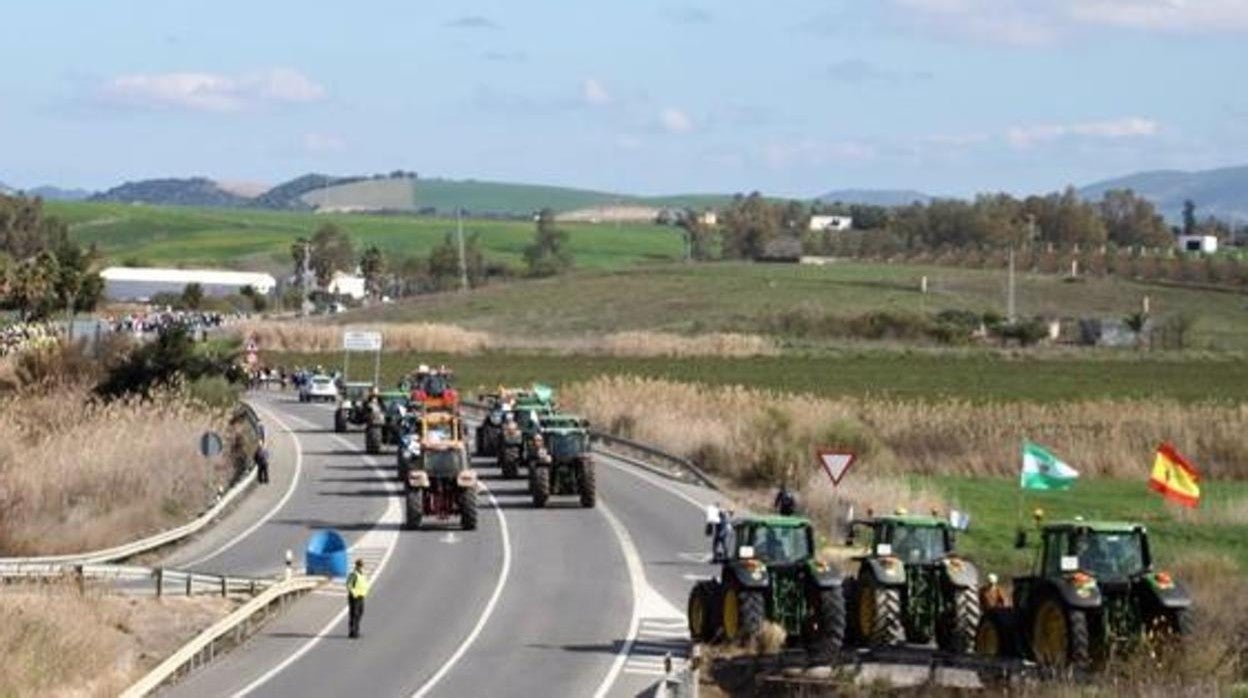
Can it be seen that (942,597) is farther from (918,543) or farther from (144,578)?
(144,578)

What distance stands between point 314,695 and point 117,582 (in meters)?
10.5

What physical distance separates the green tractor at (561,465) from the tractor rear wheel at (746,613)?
22185 mm

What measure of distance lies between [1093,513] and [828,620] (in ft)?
66.5

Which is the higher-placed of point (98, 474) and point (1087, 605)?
point (1087, 605)

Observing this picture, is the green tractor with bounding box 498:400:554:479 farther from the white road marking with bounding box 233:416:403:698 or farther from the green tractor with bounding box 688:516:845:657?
the green tractor with bounding box 688:516:845:657

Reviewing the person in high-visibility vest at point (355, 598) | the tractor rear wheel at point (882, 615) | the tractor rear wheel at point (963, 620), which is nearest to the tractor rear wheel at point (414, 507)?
the person in high-visibility vest at point (355, 598)

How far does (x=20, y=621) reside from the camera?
30.2 m

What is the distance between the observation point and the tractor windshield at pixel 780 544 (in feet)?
103

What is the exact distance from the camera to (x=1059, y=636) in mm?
27500

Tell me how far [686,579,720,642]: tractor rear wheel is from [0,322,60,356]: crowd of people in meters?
54.2

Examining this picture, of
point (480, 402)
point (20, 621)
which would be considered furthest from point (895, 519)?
point (480, 402)

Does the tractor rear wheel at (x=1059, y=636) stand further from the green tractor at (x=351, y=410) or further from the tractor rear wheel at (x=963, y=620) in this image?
the green tractor at (x=351, y=410)

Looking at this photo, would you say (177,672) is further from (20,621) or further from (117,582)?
(117,582)

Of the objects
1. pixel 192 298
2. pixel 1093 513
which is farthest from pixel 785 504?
pixel 192 298
